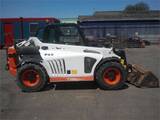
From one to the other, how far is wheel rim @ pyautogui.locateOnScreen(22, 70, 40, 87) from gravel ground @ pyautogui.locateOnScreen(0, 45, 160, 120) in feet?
1.17

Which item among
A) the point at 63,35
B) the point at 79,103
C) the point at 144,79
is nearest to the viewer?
the point at 79,103

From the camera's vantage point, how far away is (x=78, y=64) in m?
Result: 11.1

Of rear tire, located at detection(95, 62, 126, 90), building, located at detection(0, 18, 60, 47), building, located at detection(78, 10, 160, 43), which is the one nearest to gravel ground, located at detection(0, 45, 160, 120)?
rear tire, located at detection(95, 62, 126, 90)

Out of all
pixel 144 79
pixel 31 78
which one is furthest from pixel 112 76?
pixel 31 78

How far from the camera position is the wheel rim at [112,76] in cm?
1112

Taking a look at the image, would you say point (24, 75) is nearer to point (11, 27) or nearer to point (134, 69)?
point (134, 69)

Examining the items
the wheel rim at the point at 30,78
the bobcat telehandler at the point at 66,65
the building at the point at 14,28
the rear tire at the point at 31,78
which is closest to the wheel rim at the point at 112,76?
the bobcat telehandler at the point at 66,65

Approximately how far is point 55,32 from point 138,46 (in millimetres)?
26733

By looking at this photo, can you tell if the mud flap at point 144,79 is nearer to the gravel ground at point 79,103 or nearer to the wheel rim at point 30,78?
the gravel ground at point 79,103

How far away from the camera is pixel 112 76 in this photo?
1120 cm

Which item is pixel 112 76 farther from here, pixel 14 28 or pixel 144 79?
pixel 14 28

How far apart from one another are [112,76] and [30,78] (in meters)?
2.42

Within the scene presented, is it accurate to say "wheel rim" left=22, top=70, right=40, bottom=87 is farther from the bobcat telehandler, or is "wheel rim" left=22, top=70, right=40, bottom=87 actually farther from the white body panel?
the white body panel

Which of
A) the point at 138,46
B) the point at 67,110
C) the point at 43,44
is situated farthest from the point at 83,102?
the point at 138,46
